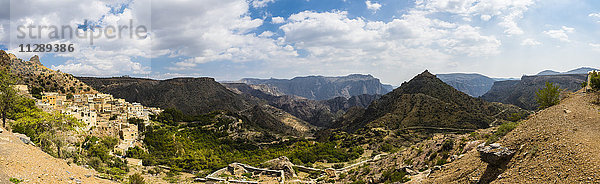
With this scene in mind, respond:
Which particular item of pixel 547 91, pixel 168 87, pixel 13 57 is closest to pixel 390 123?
pixel 547 91

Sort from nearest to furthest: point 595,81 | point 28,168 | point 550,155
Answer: point 550,155
point 28,168
point 595,81

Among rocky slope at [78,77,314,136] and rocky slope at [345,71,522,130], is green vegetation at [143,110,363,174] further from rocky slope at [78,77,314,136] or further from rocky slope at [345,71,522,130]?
rocky slope at [78,77,314,136]

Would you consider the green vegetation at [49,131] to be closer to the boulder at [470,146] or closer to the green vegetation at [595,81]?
the boulder at [470,146]

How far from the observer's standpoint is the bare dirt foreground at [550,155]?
786 centimetres

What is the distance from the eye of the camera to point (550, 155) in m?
8.84

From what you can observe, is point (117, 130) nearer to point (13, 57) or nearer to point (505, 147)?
point (505, 147)

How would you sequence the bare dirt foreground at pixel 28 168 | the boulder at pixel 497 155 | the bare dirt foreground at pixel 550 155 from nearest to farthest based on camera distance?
the bare dirt foreground at pixel 550 155 → the boulder at pixel 497 155 → the bare dirt foreground at pixel 28 168

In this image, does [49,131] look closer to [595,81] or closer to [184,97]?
[595,81]

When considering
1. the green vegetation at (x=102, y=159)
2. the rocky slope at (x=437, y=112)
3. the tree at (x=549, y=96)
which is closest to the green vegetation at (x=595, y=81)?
the tree at (x=549, y=96)

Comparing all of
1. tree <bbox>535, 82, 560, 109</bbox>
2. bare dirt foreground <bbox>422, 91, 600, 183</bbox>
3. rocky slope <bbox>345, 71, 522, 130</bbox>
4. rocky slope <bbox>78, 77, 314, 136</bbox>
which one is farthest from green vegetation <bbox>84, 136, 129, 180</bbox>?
rocky slope <bbox>78, 77, 314, 136</bbox>

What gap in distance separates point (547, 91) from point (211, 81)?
193 meters

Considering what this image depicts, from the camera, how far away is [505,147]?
1027cm

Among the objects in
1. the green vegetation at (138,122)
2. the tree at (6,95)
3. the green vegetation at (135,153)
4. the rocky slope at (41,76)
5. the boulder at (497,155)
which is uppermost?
the rocky slope at (41,76)

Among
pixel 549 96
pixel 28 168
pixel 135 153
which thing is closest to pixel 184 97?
pixel 135 153
